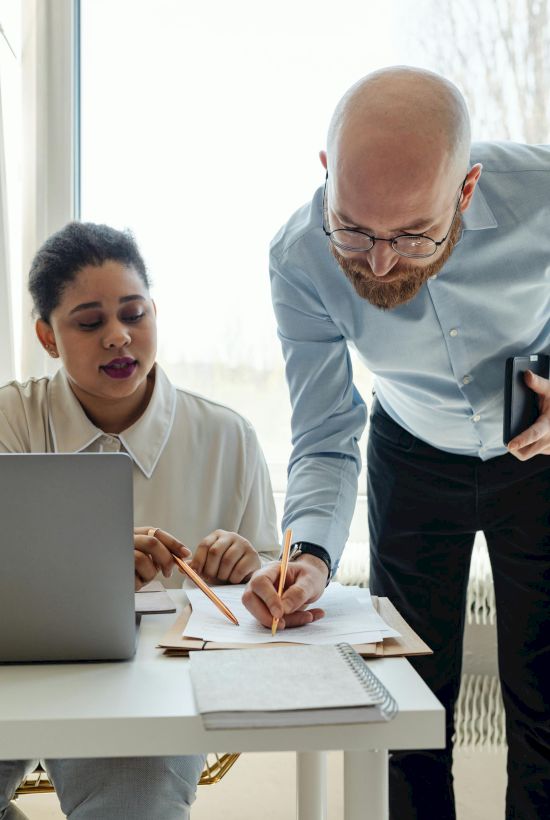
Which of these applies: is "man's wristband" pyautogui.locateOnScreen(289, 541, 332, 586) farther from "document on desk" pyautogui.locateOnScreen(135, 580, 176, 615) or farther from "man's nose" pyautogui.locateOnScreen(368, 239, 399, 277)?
"man's nose" pyautogui.locateOnScreen(368, 239, 399, 277)

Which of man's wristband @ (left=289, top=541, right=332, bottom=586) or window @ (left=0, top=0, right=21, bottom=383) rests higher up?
window @ (left=0, top=0, right=21, bottom=383)

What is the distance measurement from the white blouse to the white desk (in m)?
0.65

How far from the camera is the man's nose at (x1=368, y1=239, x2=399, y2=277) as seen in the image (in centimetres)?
102

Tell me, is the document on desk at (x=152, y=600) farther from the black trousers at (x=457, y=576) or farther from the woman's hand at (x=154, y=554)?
the black trousers at (x=457, y=576)

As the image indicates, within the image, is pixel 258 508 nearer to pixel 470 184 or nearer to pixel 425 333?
pixel 425 333

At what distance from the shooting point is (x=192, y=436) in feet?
4.80

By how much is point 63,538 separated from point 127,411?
717 mm

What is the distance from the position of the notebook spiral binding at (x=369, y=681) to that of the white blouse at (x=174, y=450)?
0.62 m

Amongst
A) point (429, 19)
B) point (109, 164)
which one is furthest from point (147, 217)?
point (429, 19)

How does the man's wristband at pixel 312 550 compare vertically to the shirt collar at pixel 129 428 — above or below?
below

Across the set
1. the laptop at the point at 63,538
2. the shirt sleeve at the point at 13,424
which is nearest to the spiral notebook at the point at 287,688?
the laptop at the point at 63,538

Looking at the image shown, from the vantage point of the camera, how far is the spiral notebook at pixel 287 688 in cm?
64

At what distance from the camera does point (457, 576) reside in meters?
1.48

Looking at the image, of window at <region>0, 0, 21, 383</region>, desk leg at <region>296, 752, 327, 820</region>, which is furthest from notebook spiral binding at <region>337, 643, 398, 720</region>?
window at <region>0, 0, 21, 383</region>
